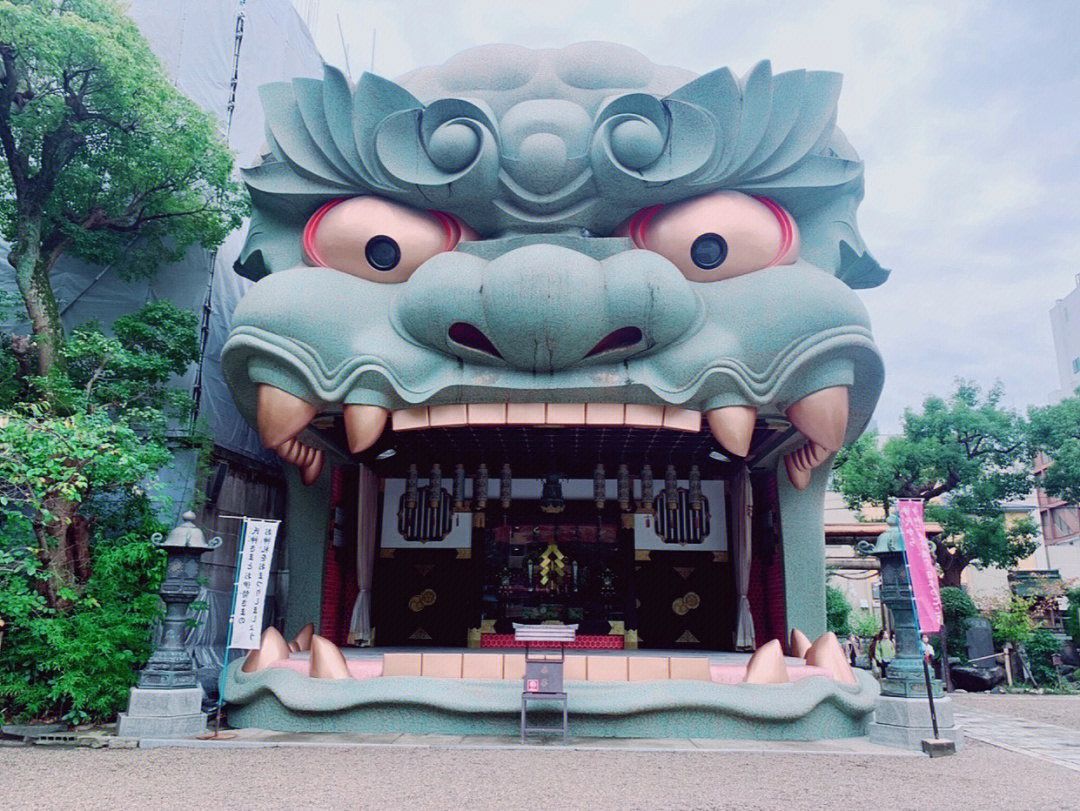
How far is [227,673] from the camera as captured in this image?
9.12m

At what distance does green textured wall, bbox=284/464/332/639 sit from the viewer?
10.9 m

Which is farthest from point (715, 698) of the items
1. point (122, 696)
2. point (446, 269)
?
point (122, 696)

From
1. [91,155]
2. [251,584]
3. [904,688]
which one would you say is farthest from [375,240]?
[904,688]

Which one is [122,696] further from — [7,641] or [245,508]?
[245,508]

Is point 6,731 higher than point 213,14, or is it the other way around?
point 213,14

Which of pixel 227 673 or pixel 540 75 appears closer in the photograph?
pixel 227 673

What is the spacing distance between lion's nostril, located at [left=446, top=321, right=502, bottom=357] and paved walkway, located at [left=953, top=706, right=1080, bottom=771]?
7.07 metres

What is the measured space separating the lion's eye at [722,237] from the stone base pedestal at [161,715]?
712 centimetres

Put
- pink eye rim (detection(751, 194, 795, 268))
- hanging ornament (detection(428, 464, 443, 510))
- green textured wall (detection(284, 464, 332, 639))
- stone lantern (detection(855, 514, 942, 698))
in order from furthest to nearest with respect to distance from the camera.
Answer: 1. hanging ornament (detection(428, 464, 443, 510))
2. green textured wall (detection(284, 464, 332, 639))
3. pink eye rim (detection(751, 194, 795, 268))
4. stone lantern (detection(855, 514, 942, 698))

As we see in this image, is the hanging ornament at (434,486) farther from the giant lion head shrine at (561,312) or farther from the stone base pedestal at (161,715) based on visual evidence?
the stone base pedestal at (161,715)

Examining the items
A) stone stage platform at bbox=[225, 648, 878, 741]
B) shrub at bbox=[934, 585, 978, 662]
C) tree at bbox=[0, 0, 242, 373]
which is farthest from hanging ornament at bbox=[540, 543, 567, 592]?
shrub at bbox=[934, 585, 978, 662]

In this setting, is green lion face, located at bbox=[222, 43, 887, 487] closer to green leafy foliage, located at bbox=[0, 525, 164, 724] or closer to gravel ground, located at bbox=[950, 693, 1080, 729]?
green leafy foliage, located at bbox=[0, 525, 164, 724]

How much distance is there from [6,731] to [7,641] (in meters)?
1.12

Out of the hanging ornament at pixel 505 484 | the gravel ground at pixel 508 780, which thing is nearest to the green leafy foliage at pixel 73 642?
the gravel ground at pixel 508 780
